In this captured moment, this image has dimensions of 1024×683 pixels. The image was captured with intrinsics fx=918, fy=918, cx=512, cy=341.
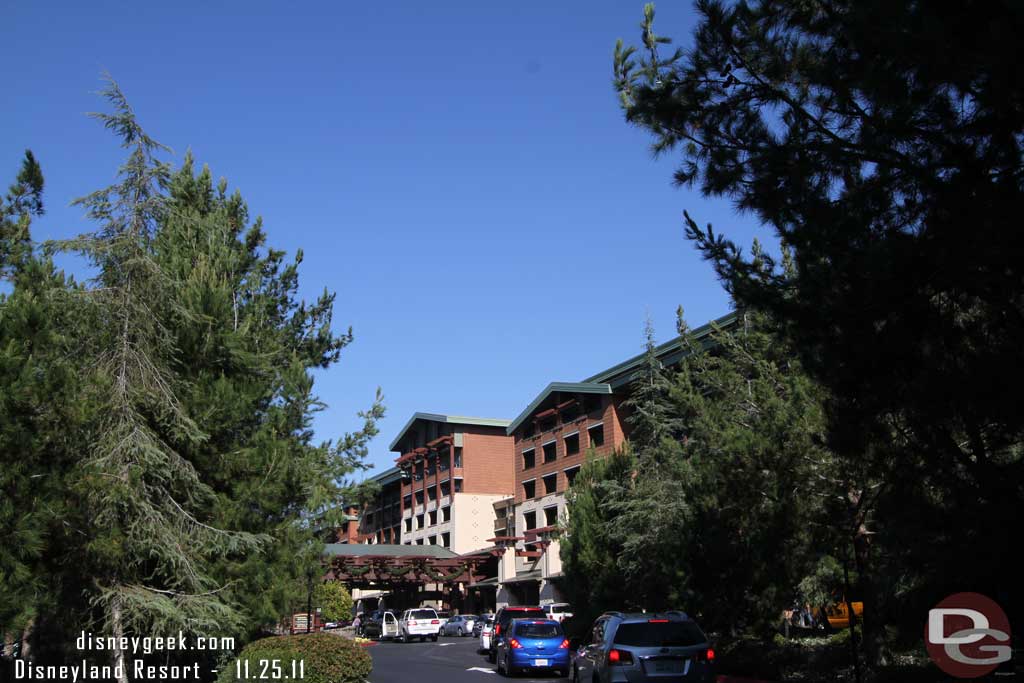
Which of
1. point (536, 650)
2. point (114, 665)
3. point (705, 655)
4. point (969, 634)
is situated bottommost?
point (536, 650)

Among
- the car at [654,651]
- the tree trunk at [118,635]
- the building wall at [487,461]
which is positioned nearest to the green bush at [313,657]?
the tree trunk at [118,635]

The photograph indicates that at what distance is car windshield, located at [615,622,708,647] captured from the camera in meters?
14.7

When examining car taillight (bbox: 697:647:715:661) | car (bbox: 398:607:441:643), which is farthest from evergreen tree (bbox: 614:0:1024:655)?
car (bbox: 398:607:441:643)

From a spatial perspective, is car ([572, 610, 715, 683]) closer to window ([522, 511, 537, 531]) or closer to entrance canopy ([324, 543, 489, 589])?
entrance canopy ([324, 543, 489, 589])

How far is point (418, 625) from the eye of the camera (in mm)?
52688

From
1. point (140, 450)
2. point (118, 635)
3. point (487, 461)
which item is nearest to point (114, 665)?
point (118, 635)

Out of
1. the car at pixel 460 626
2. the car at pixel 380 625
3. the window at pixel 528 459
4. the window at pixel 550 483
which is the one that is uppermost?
the window at pixel 528 459

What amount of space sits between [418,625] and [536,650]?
29.5 meters

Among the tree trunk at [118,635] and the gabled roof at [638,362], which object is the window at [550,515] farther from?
the tree trunk at [118,635]

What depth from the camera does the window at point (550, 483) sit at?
67.4 metres

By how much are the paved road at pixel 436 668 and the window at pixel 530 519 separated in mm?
27836

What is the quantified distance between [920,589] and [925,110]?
5.97 meters

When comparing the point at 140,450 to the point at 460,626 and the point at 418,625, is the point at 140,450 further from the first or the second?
the point at 460,626

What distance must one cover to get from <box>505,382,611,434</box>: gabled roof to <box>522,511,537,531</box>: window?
23.4ft
